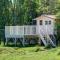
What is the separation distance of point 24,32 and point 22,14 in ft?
26.4

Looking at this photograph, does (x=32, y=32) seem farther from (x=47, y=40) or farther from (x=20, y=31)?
(x=47, y=40)

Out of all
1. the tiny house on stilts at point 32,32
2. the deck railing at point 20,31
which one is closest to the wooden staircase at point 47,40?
the tiny house on stilts at point 32,32

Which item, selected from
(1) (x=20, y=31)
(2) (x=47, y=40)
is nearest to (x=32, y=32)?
(1) (x=20, y=31)

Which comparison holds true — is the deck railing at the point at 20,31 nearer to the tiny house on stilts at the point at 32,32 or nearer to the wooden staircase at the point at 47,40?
the tiny house on stilts at the point at 32,32

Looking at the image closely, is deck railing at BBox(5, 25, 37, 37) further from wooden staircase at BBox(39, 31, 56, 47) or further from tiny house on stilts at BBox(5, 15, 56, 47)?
wooden staircase at BBox(39, 31, 56, 47)

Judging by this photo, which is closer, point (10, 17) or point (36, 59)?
point (36, 59)

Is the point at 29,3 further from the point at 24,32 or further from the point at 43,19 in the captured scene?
the point at 24,32

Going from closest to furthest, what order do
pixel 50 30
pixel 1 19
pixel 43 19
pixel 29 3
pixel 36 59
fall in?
pixel 36 59 → pixel 50 30 → pixel 43 19 → pixel 1 19 → pixel 29 3

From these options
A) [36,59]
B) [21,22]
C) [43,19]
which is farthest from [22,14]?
[36,59]

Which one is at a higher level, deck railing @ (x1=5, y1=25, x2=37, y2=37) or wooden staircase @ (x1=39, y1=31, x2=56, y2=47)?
deck railing @ (x1=5, y1=25, x2=37, y2=37)

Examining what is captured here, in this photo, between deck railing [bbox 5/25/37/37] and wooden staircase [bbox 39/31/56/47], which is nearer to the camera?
wooden staircase [bbox 39/31/56/47]

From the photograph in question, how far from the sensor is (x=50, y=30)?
29375mm

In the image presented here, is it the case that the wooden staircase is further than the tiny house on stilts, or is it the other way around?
the tiny house on stilts

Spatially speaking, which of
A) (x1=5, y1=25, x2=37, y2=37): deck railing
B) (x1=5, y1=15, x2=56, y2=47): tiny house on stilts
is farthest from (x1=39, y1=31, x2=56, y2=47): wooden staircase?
(x1=5, y1=25, x2=37, y2=37): deck railing
